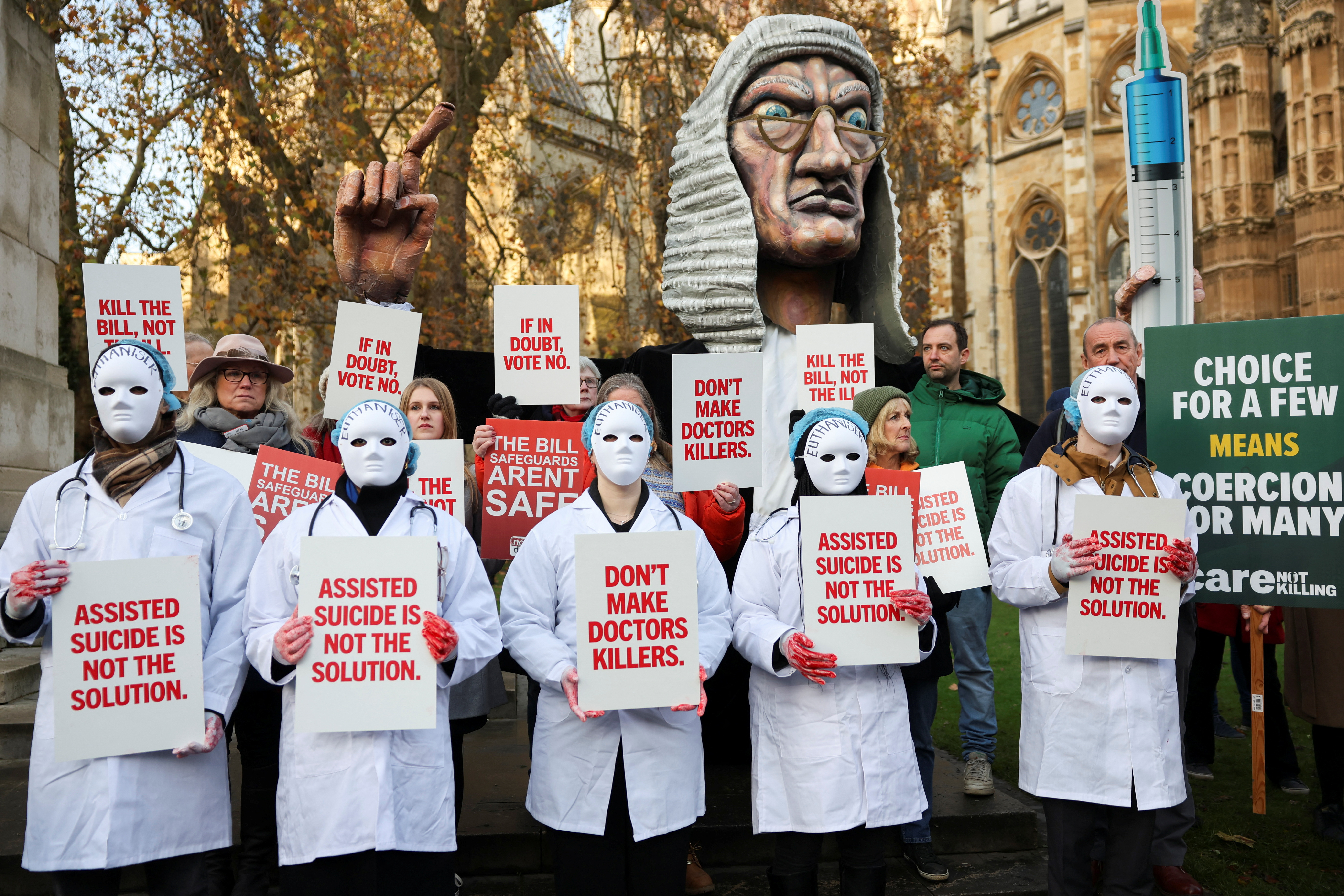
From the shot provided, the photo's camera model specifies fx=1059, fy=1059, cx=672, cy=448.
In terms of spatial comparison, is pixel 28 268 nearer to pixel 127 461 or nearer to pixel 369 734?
pixel 127 461

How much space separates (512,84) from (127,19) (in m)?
5.77

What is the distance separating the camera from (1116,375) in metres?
3.61

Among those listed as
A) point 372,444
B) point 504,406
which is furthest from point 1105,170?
point 372,444

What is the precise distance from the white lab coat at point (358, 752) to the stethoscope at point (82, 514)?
0.86 feet

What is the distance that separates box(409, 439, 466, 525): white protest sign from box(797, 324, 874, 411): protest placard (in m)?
1.56

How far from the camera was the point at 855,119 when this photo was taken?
5.13 metres

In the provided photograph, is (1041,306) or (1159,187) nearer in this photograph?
(1159,187)

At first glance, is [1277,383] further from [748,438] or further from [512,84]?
[512,84]

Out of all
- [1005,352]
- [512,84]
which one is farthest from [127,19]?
[1005,352]

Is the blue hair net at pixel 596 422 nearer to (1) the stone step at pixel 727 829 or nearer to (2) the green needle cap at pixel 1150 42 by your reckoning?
(1) the stone step at pixel 727 829

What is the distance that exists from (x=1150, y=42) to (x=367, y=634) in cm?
410

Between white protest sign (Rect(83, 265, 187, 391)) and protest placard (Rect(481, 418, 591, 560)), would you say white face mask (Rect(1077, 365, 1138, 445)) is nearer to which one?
protest placard (Rect(481, 418, 591, 560))

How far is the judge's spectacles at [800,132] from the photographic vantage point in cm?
502

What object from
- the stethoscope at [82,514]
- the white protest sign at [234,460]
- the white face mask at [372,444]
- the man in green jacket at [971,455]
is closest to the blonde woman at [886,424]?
the man in green jacket at [971,455]
